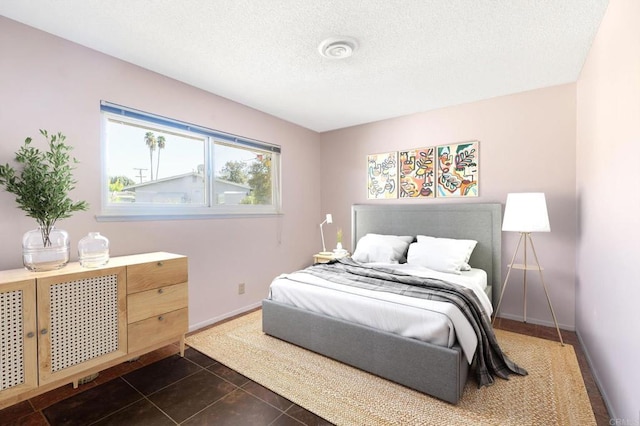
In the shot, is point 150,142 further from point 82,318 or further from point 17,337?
point 17,337

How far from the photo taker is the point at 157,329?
89.1 inches

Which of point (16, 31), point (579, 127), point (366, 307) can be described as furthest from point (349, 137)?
point (16, 31)

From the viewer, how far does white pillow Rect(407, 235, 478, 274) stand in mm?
2959

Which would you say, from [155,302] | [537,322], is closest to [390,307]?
[155,302]

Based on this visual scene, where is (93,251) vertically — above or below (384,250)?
above

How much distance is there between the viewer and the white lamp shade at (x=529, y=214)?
102 inches

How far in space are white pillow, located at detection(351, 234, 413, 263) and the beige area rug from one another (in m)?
1.27

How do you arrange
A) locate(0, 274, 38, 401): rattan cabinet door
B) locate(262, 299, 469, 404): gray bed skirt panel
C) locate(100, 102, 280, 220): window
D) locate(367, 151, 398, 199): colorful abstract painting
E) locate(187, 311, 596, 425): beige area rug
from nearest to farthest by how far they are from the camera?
locate(0, 274, 38, 401): rattan cabinet door < locate(187, 311, 596, 425): beige area rug < locate(262, 299, 469, 404): gray bed skirt panel < locate(100, 102, 280, 220): window < locate(367, 151, 398, 199): colorful abstract painting

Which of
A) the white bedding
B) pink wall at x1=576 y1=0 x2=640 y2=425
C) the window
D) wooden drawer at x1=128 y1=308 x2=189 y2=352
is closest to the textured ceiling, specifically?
pink wall at x1=576 y1=0 x2=640 y2=425

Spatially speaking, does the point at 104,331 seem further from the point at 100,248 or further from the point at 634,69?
the point at 634,69

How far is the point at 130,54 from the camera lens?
7.82 ft

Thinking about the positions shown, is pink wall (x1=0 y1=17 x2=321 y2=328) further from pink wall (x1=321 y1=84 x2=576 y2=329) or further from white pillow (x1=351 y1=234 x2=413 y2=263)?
pink wall (x1=321 y1=84 x2=576 y2=329)

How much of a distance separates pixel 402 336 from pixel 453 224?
6.23ft

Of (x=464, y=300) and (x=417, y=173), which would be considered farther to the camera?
(x=417, y=173)
